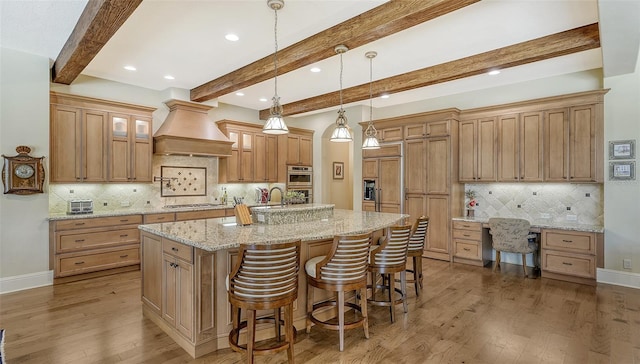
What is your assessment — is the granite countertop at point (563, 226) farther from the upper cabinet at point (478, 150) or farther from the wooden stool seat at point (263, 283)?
the wooden stool seat at point (263, 283)

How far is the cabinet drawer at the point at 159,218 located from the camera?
5234mm

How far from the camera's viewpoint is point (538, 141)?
507 cm

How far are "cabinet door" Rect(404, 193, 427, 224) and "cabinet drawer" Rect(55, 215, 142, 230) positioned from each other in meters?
→ 4.67

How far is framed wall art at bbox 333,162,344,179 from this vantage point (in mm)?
8531

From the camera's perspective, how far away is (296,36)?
12.2ft

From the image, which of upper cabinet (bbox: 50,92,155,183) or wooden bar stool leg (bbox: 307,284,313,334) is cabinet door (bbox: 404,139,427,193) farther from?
upper cabinet (bbox: 50,92,155,183)

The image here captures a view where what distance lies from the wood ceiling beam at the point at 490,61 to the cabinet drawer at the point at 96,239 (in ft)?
13.8

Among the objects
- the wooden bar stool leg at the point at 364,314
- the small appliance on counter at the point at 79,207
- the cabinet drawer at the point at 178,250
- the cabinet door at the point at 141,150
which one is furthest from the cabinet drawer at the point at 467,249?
the small appliance on counter at the point at 79,207

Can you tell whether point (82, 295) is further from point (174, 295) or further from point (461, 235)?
point (461, 235)

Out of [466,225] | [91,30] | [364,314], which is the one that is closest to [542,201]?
[466,225]

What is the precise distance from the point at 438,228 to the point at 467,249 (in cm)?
58

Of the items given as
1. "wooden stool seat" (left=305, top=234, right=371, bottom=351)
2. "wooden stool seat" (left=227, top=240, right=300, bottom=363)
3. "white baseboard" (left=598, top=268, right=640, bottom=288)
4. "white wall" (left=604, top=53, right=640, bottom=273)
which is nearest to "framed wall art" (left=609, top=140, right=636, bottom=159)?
"white wall" (left=604, top=53, right=640, bottom=273)

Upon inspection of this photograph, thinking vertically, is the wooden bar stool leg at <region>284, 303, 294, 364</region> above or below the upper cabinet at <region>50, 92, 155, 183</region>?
below

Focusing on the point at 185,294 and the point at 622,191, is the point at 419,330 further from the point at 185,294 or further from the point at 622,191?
the point at 622,191
